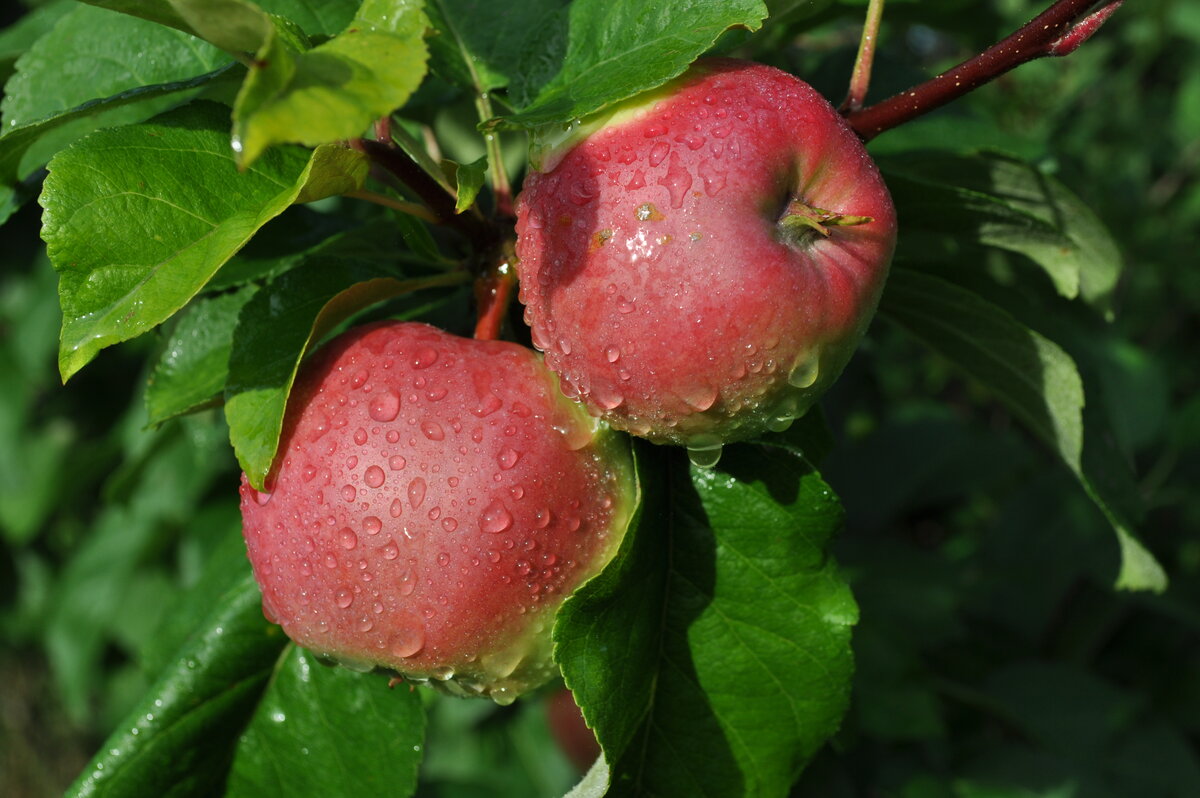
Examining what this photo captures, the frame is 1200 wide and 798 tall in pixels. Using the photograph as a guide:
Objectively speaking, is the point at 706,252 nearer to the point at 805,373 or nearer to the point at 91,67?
the point at 805,373

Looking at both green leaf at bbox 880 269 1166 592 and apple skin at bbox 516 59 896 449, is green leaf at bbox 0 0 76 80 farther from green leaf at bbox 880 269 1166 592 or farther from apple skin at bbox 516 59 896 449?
green leaf at bbox 880 269 1166 592

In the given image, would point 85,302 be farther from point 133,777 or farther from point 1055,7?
point 1055,7

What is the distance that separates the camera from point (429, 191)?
2.71 ft

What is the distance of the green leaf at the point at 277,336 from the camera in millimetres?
791

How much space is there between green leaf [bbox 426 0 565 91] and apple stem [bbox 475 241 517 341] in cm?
16

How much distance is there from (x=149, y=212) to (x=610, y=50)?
0.35 meters

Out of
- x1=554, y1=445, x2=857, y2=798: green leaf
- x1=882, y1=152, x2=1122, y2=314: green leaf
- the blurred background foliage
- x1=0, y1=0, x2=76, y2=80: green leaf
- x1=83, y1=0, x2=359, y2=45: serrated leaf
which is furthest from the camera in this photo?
the blurred background foliage

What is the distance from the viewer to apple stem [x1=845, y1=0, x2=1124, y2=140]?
73 cm

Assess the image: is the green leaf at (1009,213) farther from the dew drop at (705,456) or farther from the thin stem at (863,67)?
the dew drop at (705,456)

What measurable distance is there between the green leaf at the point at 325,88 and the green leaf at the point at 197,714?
2.03 feet

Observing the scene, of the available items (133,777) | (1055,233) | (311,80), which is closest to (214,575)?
(133,777)

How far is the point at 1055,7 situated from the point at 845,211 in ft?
0.64

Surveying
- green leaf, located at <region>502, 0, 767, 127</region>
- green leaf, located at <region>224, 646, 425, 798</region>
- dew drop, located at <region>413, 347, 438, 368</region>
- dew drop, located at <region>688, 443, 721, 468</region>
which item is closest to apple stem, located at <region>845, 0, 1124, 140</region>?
green leaf, located at <region>502, 0, 767, 127</region>

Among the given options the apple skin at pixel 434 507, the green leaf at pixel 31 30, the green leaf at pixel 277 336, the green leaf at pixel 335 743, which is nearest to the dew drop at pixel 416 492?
the apple skin at pixel 434 507
